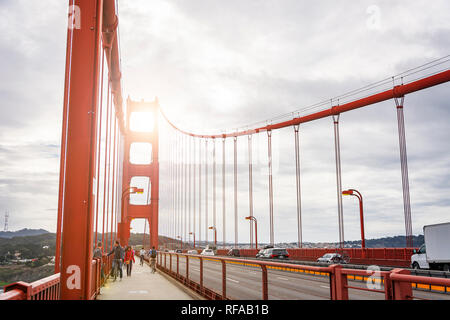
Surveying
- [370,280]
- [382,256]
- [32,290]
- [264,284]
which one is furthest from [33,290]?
[382,256]

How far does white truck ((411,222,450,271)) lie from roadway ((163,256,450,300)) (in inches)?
579

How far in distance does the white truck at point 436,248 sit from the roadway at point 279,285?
1471 centimetres

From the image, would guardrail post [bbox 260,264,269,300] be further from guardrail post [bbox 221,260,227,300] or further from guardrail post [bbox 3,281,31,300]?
guardrail post [bbox 3,281,31,300]

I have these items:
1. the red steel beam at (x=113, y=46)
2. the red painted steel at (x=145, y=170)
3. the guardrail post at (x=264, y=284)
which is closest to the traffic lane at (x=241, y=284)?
the guardrail post at (x=264, y=284)

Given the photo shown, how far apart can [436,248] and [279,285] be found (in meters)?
17.5

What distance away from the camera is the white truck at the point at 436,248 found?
2059 centimetres

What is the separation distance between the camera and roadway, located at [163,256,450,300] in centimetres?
447

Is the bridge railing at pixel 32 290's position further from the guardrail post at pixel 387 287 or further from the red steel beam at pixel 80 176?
the guardrail post at pixel 387 287

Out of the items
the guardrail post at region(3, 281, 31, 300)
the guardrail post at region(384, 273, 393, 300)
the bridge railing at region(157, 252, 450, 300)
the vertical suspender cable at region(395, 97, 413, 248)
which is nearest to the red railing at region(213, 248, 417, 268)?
the vertical suspender cable at region(395, 97, 413, 248)

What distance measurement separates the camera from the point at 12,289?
141 inches

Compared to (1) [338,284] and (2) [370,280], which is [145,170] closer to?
(1) [338,284]

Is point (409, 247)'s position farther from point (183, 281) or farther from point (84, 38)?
point (84, 38)
